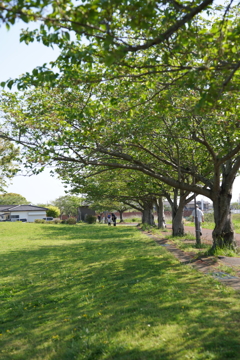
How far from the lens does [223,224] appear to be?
13383 mm

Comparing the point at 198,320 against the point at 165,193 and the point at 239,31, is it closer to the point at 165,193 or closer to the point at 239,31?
the point at 239,31

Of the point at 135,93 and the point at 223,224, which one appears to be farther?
the point at 223,224

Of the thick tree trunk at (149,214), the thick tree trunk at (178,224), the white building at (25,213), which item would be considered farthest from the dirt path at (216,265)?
the white building at (25,213)

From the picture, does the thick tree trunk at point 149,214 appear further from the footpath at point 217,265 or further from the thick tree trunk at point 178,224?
the footpath at point 217,265

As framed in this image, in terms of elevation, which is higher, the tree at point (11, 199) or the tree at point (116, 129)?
the tree at point (11, 199)

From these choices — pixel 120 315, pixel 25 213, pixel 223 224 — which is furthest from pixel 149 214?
pixel 25 213

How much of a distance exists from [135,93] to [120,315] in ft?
15.6

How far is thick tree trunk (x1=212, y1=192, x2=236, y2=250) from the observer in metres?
13.2

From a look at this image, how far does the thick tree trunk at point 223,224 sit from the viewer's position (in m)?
13.2

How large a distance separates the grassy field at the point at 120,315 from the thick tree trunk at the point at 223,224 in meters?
2.93

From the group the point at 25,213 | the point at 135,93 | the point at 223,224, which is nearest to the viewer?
the point at 135,93

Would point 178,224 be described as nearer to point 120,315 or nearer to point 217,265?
point 217,265

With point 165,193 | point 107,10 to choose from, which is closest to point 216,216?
point 107,10

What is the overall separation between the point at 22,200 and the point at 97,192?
88.5m
